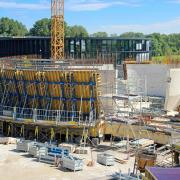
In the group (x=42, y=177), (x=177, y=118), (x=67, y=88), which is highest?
(x=67, y=88)

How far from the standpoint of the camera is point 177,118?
3788cm

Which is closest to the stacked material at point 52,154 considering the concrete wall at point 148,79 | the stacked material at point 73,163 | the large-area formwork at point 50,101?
the stacked material at point 73,163

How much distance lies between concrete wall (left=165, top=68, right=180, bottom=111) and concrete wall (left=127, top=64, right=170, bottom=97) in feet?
15.2

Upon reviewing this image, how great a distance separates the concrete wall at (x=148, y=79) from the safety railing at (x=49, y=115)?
15730 mm

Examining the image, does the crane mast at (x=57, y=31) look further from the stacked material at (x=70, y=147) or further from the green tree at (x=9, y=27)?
the green tree at (x=9, y=27)

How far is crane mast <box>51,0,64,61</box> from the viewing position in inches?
3028

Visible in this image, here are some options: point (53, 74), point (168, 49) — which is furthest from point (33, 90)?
point (168, 49)

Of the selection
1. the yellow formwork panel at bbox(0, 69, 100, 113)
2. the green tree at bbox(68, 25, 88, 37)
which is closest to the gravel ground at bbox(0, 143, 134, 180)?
the yellow formwork panel at bbox(0, 69, 100, 113)

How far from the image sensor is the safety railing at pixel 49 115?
38.8m

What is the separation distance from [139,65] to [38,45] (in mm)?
32851

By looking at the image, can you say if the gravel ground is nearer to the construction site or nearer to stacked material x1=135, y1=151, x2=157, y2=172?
the construction site

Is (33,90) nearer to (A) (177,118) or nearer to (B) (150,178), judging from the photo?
(A) (177,118)

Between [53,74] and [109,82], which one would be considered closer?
[53,74]

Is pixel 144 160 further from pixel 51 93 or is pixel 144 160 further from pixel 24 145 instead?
pixel 51 93
